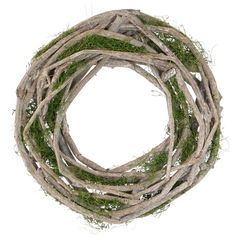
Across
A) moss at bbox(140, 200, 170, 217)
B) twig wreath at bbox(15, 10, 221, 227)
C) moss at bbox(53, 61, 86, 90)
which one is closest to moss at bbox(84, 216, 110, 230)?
twig wreath at bbox(15, 10, 221, 227)

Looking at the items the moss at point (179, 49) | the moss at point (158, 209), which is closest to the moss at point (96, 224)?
the moss at point (158, 209)

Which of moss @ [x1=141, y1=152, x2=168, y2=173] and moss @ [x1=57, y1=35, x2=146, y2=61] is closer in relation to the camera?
moss @ [x1=57, y1=35, x2=146, y2=61]

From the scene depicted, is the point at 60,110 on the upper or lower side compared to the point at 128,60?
lower

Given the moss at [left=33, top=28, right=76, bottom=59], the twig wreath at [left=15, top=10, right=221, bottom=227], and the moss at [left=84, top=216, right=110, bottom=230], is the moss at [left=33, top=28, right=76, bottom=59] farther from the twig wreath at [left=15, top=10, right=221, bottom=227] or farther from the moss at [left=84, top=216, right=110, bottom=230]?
the moss at [left=84, top=216, right=110, bottom=230]

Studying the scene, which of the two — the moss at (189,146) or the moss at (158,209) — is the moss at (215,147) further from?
the moss at (158,209)

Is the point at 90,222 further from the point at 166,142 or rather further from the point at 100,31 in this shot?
the point at 100,31

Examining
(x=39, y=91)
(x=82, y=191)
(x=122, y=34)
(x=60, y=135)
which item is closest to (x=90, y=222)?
(x=82, y=191)

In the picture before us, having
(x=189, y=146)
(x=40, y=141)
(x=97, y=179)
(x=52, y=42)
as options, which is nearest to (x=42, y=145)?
(x=40, y=141)
